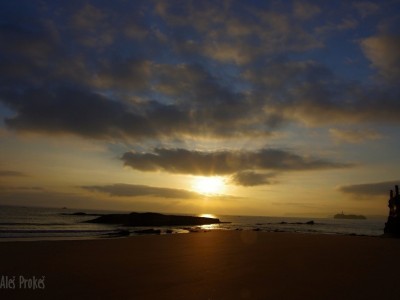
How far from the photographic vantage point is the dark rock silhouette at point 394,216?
153ft

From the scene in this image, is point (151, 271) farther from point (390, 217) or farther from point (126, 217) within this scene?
point (126, 217)

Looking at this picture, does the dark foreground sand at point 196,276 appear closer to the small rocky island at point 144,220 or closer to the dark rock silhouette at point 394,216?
the dark rock silhouette at point 394,216

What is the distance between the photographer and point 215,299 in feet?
28.6

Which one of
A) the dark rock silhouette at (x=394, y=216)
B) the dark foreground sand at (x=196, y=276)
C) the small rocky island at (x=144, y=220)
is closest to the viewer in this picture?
the dark foreground sand at (x=196, y=276)

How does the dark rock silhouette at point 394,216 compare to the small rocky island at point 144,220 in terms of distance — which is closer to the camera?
the dark rock silhouette at point 394,216

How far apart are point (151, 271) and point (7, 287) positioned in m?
4.66

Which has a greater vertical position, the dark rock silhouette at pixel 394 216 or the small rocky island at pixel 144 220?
the dark rock silhouette at pixel 394 216

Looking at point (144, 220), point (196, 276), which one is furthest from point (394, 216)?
point (144, 220)

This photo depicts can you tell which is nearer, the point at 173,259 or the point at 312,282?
the point at 312,282

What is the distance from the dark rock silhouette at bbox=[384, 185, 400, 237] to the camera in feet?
Answer: 153

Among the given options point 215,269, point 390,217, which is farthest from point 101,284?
point 390,217

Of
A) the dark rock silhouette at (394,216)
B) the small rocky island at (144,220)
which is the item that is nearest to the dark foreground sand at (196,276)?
the dark rock silhouette at (394,216)

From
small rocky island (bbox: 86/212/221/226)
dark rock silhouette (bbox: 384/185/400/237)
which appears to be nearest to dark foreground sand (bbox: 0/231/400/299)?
dark rock silhouette (bbox: 384/185/400/237)

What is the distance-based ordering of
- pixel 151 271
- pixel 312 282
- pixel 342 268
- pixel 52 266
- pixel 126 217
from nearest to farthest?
pixel 312 282
pixel 151 271
pixel 52 266
pixel 342 268
pixel 126 217
